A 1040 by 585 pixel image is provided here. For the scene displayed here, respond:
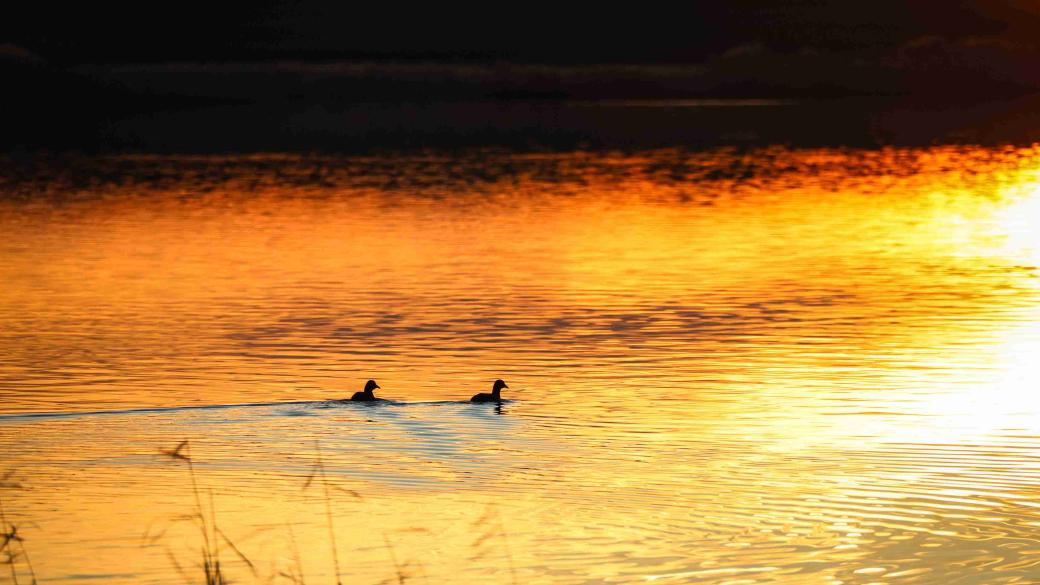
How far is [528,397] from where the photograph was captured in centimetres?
1958

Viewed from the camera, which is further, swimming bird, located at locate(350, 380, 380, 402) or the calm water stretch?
swimming bird, located at locate(350, 380, 380, 402)

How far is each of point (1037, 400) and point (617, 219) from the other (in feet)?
78.9

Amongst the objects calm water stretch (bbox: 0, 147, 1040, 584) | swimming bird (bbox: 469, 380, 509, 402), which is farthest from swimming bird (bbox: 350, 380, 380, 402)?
swimming bird (bbox: 469, 380, 509, 402)

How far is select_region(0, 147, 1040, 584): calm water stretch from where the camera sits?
13453 mm

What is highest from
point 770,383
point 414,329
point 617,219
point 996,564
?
point 617,219

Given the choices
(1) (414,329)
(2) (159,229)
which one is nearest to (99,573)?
(1) (414,329)

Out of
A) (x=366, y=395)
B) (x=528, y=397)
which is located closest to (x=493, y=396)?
(x=528, y=397)

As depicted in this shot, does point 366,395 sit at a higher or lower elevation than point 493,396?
higher

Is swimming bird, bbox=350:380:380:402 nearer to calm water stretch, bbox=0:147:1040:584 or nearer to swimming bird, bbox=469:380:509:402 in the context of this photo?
calm water stretch, bbox=0:147:1040:584

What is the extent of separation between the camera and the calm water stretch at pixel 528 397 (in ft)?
44.1

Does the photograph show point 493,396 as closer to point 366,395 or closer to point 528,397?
point 528,397

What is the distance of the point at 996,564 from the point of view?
12.8 meters

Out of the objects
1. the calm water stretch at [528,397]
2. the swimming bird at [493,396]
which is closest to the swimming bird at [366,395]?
the calm water stretch at [528,397]

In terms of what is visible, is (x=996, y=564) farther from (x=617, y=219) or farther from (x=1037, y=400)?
(x=617, y=219)
